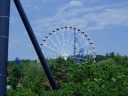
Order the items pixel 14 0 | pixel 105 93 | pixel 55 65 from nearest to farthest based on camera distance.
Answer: pixel 105 93 < pixel 14 0 < pixel 55 65

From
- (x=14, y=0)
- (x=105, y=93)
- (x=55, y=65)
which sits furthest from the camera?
(x=55, y=65)

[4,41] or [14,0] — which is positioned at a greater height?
[14,0]

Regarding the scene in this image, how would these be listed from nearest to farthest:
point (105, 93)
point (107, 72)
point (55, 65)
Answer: point (105, 93) < point (107, 72) < point (55, 65)

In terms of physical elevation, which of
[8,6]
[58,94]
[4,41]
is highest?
[8,6]

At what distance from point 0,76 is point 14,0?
4080 mm

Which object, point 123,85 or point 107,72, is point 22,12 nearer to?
point 107,72

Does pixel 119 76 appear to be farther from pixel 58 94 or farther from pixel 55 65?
pixel 55 65

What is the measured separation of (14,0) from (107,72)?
444 cm

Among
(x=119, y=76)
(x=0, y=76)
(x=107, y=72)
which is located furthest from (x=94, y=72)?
(x=0, y=76)

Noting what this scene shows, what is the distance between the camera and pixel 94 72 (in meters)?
15.3

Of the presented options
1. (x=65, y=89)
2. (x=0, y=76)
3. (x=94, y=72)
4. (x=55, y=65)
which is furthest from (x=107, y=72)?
(x=55, y=65)

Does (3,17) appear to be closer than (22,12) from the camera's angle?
Yes

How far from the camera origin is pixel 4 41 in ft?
43.5

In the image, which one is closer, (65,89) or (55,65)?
(65,89)
